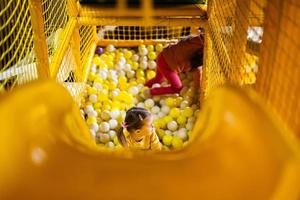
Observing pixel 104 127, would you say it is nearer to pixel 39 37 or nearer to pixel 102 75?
pixel 102 75

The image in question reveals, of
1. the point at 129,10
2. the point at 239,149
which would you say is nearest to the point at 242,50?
the point at 129,10

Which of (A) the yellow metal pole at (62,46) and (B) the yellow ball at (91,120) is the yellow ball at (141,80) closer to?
(B) the yellow ball at (91,120)

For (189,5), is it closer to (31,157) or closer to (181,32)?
(181,32)

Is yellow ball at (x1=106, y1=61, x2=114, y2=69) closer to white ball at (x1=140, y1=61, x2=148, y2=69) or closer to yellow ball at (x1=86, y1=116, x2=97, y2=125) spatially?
white ball at (x1=140, y1=61, x2=148, y2=69)

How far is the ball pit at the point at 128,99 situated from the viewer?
2.70 m

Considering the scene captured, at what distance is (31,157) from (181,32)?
9.90ft

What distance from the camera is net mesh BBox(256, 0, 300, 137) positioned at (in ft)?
2.90

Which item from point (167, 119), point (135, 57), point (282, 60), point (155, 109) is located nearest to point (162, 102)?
point (155, 109)

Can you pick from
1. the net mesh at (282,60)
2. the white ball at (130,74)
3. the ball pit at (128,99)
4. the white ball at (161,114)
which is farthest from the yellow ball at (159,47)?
the net mesh at (282,60)

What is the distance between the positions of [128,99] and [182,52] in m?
0.40

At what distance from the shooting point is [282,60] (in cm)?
93

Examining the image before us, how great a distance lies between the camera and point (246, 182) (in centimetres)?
39

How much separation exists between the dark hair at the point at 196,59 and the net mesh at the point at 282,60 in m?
1.80

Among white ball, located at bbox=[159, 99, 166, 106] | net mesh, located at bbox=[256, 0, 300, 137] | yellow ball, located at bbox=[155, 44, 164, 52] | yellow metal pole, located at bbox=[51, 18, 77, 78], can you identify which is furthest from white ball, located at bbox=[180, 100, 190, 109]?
net mesh, located at bbox=[256, 0, 300, 137]
